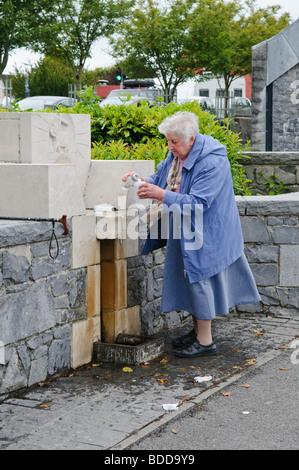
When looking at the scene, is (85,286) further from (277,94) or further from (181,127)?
(277,94)

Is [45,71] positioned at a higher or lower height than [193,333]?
higher

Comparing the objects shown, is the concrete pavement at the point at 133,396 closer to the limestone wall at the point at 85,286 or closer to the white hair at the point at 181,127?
the limestone wall at the point at 85,286

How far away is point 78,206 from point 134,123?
9.72 ft

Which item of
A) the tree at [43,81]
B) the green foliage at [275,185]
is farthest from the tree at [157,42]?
the green foliage at [275,185]

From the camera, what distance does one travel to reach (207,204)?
512 cm

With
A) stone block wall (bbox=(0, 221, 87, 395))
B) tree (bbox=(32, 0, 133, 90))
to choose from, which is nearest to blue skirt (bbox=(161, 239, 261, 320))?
stone block wall (bbox=(0, 221, 87, 395))

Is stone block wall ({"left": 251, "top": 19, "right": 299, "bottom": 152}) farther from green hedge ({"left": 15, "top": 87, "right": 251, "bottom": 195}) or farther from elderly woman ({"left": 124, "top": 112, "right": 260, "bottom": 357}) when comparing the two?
elderly woman ({"left": 124, "top": 112, "right": 260, "bottom": 357})

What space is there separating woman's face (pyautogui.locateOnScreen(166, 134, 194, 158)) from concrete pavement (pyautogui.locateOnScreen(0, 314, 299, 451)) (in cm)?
154

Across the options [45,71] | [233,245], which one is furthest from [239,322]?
[45,71]

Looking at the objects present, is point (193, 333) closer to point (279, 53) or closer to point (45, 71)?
point (279, 53)

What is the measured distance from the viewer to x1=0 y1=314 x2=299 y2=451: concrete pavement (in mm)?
3932

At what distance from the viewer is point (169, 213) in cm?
541

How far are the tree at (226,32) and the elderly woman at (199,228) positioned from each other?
27.0m

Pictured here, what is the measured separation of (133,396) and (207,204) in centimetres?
142
